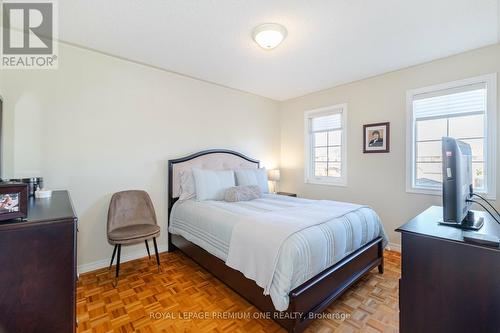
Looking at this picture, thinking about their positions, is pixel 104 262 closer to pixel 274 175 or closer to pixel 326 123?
pixel 274 175

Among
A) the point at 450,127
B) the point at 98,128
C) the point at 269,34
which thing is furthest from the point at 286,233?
the point at 450,127

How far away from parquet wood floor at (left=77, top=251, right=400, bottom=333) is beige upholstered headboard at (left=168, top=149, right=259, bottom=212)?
106 centimetres

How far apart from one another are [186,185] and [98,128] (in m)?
1.23

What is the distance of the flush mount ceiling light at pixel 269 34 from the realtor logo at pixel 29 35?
172cm

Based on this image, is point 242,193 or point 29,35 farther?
point 242,193

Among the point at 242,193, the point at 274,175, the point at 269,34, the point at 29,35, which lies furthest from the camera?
the point at 274,175

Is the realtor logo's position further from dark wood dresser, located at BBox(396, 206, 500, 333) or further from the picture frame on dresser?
dark wood dresser, located at BBox(396, 206, 500, 333)

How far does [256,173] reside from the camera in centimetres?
366

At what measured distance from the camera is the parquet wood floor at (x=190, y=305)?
1714mm

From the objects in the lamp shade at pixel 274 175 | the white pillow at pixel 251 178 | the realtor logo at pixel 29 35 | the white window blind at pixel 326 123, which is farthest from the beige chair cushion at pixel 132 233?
the white window blind at pixel 326 123

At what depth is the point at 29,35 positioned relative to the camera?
2.27 metres

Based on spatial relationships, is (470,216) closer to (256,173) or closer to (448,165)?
(448,165)

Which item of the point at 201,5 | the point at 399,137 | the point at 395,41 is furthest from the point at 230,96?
the point at 399,137

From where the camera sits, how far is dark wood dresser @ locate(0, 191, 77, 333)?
0.96m
